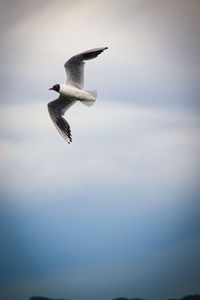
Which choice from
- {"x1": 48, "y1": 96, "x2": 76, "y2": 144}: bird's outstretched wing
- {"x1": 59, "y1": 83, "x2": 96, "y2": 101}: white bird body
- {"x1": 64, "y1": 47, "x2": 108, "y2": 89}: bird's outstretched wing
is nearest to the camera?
{"x1": 59, "y1": 83, "x2": 96, "y2": 101}: white bird body

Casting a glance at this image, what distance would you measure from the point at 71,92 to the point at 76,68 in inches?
15.6

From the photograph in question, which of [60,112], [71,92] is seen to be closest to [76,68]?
[71,92]

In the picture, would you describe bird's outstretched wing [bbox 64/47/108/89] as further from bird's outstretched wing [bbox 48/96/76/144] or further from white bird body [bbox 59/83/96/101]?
bird's outstretched wing [bbox 48/96/76/144]

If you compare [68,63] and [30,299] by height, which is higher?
[68,63]

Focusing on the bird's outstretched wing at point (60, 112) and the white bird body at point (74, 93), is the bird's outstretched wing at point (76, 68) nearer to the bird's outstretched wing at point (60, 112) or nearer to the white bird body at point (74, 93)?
the white bird body at point (74, 93)

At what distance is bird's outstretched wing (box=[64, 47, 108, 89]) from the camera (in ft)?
29.6

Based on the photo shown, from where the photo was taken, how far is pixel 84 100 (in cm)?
888

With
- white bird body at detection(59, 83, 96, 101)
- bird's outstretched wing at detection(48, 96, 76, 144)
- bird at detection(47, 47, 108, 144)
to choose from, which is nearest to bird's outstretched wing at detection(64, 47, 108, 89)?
bird at detection(47, 47, 108, 144)

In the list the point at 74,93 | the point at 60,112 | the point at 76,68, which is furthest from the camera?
the point at 60,112

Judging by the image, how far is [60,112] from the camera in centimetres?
958

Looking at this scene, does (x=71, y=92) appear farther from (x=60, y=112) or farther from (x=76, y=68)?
(x=60, y=112)

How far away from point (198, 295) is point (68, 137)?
5.60 meters

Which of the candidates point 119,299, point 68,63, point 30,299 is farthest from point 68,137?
point 30,299

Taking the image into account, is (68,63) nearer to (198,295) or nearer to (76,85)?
(76,85)
